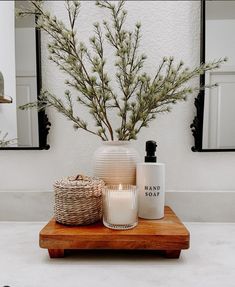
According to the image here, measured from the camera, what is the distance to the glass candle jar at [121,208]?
A: 622 mm

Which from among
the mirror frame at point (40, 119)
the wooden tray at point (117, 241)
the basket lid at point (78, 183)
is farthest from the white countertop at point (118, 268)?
the mirror frame at point (40, 119)

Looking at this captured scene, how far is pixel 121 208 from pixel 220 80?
52cm

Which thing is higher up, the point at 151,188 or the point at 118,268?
the point at 151,188

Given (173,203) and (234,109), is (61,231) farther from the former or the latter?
(234,109)

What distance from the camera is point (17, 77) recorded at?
2.90 feet

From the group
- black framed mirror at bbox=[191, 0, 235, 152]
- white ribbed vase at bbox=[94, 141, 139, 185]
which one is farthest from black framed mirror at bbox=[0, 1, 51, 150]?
black framed mirror at bbox=[191, 0, 235, 152]

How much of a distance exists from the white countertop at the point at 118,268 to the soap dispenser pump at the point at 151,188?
115 millimetres

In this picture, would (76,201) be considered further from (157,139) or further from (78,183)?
(157,139)

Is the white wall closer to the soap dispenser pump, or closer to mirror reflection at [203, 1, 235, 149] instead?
the soap dispenser pump

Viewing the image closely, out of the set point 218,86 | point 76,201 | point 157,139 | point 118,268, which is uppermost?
point 218,86

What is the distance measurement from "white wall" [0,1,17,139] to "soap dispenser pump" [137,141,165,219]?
447 millimetres

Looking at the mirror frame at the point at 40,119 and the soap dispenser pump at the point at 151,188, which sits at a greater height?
the mirror frame at the point at 40,119

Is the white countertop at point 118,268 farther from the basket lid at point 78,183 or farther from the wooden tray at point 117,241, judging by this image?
the basket lid at point 78,183

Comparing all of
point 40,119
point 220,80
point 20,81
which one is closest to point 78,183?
point 40,119
